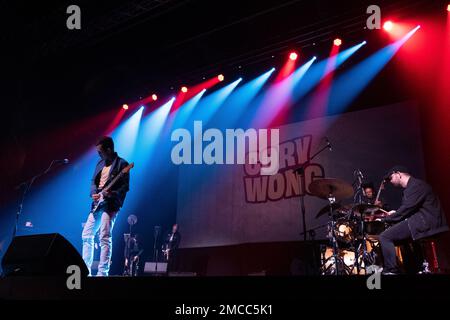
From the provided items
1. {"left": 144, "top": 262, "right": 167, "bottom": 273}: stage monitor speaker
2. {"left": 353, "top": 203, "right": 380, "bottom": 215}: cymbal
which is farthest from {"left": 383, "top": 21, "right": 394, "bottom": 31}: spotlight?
{"left": 144, "top": 262, "right": 167, "bottom": 273}: stage monitor speaker

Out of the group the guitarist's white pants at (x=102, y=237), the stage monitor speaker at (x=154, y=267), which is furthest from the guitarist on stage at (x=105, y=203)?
the stage monitor speaker at (x=154, y=267)

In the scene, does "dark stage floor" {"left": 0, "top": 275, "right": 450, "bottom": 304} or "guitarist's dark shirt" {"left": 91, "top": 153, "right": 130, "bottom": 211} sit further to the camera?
"guitarist's dark shirt" {"left": 91, "top": 153, "right": 130, "bottom": 211}

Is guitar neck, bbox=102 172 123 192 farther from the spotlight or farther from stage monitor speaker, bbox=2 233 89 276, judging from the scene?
the spotlight

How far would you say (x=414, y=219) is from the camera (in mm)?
4992

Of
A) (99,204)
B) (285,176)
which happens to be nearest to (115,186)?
(99,204)

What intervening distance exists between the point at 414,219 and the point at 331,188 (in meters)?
1.20

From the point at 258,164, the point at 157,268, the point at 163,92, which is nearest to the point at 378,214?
the point at 258,164

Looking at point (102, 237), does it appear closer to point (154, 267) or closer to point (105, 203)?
point (105, 203)

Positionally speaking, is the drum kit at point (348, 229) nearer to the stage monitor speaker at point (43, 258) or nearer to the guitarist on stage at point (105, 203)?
the guitarist on stage at point (105, 203)

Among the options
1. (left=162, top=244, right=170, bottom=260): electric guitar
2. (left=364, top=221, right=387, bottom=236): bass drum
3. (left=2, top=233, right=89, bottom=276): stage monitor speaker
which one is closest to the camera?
(left=2, top=233, right=89, bottom=276): stage monitor speaker

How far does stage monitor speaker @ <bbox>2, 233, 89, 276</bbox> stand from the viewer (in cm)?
299

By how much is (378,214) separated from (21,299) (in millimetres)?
4495

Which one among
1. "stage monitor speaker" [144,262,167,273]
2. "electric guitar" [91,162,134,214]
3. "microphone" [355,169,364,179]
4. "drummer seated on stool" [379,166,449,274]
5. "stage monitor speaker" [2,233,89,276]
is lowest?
"stage monitor speaker" [2,233,89,276]
